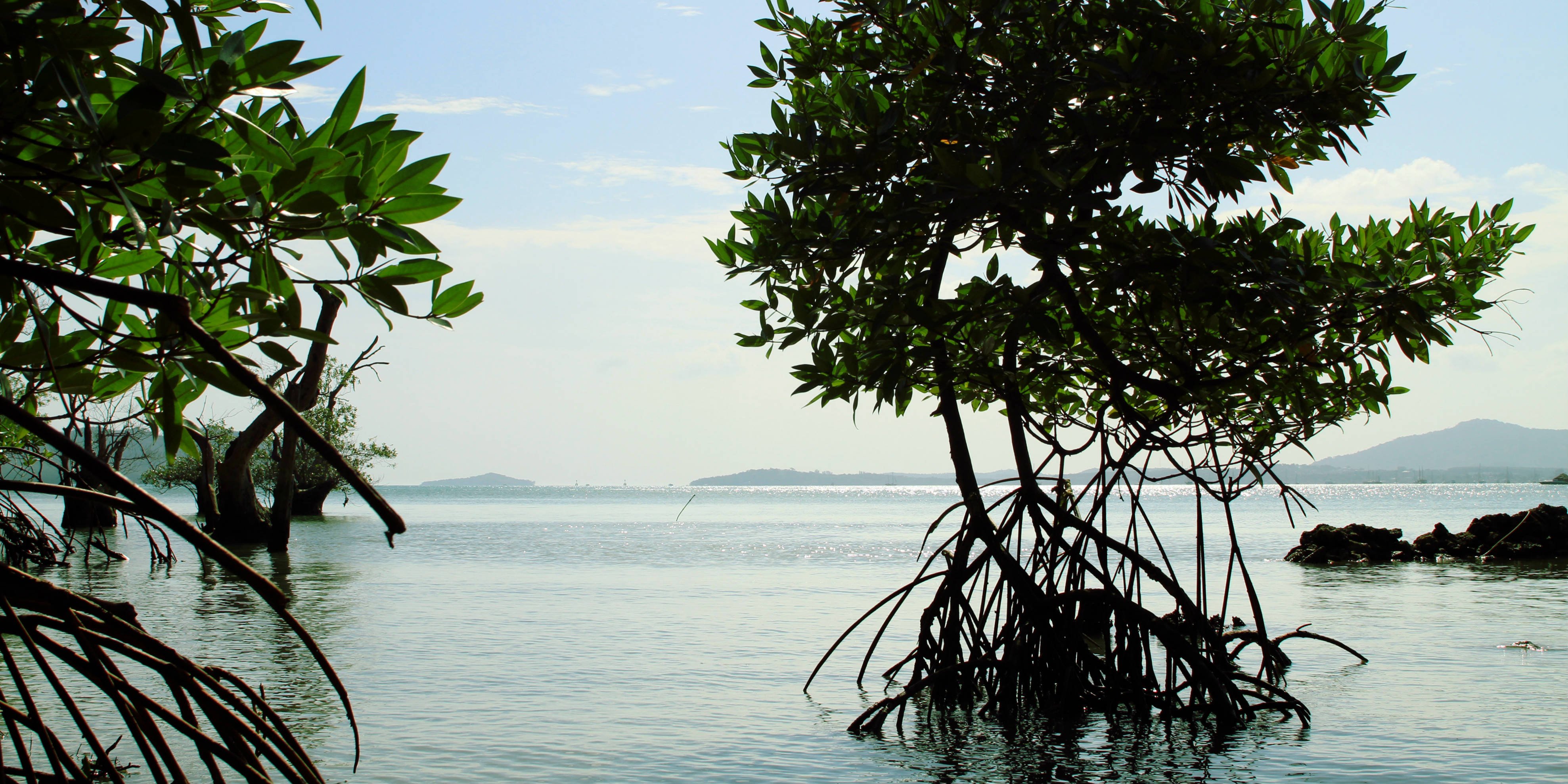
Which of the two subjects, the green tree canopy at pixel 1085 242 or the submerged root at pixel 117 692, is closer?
the submerged root at pixel 117 692

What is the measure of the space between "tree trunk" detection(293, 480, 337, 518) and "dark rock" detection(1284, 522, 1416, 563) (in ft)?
122

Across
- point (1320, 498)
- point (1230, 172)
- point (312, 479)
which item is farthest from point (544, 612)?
A: point (1320, 498)

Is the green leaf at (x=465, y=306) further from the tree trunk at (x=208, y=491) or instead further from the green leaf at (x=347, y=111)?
the tree trunk at (x=208, y=491)

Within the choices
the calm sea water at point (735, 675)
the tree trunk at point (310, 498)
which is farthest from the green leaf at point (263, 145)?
the tree trunk at point (310, 498)

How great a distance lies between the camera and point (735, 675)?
32.2 ft

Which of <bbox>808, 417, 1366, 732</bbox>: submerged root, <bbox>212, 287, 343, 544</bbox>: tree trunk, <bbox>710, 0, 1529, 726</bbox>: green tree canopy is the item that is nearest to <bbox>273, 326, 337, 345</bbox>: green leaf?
<bbox>710, 0, 1529, 726</bbox>: green tree canopy

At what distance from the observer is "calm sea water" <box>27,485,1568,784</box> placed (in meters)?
6.50

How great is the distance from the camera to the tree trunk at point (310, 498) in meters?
44.4

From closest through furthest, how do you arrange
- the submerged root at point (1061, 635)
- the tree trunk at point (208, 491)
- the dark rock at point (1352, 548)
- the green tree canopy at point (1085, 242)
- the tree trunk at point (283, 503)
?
the green tree canopy at point (1085, 242) < the submerged root at point (1061, 635) < the tree trunk at point (208, 491) < the tree trunk at point (283, 503) < the dark rock at point (1352, 548)

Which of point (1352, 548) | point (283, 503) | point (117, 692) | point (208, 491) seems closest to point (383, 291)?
point (117, 692)

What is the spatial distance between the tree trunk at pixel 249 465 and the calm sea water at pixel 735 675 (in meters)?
0.73

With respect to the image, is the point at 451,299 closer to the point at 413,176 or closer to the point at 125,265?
the point at 413,176

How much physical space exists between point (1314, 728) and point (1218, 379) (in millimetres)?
3433

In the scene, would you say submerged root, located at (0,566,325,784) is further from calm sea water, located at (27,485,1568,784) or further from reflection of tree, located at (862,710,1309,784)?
reflection of tree, located at (862,710,1309,784)
